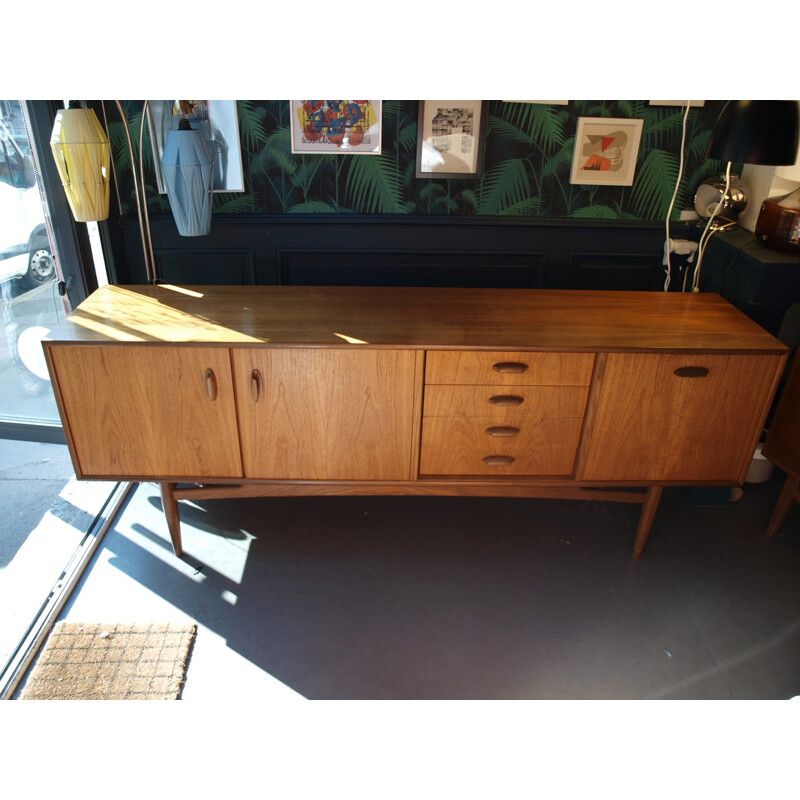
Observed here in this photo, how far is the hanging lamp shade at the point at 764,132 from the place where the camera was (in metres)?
1.97

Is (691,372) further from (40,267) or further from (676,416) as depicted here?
(40,267)

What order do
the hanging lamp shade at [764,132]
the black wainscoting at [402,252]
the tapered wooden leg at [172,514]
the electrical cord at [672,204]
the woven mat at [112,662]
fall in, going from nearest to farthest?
1. the woven mat at [112,662]
2. the hanging lamp shade at [764,132]
3. the tapered wooden leg at [172,514]
4. the electrical cord at [672,204]
5. the black wainscoting at [402,252]

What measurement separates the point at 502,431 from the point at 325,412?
1.93 ft

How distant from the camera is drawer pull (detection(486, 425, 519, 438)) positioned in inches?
86.6

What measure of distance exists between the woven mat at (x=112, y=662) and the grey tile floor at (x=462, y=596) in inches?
2.1

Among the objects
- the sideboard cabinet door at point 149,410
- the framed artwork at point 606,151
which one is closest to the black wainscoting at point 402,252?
the framed artwork at point 606,151

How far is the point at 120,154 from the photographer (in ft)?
8.18

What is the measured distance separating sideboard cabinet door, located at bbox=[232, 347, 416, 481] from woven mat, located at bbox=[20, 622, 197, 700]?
589mm

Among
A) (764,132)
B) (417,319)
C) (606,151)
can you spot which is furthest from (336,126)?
(764,132)

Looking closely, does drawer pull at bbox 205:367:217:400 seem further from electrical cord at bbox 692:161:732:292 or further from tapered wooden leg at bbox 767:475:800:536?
tapered wooden leg at bbox 767:475:800:536

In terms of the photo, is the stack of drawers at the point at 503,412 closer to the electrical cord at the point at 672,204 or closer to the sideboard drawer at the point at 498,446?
the sideboard drawer at the point at 498,446

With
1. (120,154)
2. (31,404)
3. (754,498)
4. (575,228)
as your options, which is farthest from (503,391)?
(31,404)

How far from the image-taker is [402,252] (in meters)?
2.70

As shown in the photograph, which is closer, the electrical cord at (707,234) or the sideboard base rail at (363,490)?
the sideboard base rail at (363,490)
